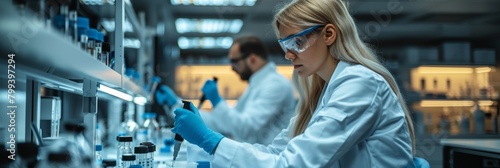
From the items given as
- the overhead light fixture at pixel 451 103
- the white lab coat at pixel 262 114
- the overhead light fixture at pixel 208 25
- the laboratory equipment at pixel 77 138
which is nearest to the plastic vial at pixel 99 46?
the laboratory equipment at pixel 77 138

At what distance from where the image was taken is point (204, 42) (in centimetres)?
685

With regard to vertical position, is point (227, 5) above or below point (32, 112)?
above

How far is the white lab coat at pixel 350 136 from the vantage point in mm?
1331

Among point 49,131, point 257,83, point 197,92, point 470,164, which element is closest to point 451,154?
point 470,164

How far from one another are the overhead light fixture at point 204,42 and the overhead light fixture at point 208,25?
0.32 meters

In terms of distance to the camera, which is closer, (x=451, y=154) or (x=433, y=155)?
(x=451, y=154)

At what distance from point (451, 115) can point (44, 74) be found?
5893mm

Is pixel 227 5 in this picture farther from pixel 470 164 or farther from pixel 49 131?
pixel 49 131

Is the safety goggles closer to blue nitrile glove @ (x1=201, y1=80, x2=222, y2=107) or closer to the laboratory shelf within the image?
the laboratory shelf

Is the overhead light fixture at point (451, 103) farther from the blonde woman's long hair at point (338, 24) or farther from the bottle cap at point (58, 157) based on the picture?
the bottle cap at point (58, 157)

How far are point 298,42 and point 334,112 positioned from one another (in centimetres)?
35

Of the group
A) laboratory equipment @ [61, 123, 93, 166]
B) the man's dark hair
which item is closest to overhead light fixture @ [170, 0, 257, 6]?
the man's dark hair

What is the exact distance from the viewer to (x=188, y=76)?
21.1 ft

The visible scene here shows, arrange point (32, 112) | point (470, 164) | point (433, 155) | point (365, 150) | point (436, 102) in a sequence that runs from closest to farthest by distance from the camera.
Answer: point (365, 150) < point (32, 112) < point (470, 164) < point (433, 155) < point (436, 102)
